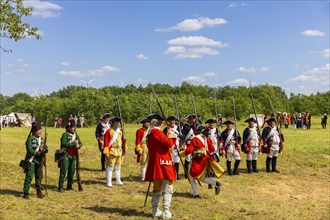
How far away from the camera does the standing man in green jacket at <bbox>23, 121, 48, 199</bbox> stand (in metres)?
10.3

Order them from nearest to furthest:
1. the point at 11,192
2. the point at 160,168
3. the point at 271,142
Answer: the point at 160,168 < the point at 11,192 < the point at 271,142

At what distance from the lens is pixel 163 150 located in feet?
28.6

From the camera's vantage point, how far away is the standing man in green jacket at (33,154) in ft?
33.8

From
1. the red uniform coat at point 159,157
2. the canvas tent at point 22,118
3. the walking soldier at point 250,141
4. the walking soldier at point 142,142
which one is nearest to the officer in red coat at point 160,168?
the red uniform coat at point 159,157

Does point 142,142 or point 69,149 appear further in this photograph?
point 142,142

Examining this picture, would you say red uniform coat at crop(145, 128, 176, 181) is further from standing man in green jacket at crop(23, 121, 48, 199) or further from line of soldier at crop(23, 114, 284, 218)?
standing man in green jacket at crop(23, 121, 48, 199)

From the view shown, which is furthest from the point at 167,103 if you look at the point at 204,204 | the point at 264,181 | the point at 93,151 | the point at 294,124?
the point at 204,204

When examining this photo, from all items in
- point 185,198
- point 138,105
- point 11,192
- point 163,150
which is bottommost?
point 185,198

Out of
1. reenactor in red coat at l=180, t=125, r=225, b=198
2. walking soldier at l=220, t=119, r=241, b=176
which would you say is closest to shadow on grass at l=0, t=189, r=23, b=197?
reenactor in red coat at l=180, t=125, r=225, b=198

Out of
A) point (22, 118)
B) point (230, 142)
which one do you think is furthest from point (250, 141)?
point (22, 118)

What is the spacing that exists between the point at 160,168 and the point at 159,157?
9.9 inches

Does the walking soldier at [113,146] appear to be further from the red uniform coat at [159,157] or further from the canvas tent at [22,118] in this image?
the canvas tent at [22,118]

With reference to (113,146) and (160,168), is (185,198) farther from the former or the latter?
(113,146)

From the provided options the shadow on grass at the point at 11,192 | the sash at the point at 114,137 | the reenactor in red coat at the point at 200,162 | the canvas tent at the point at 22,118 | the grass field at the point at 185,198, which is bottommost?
the grass field at the point at 185,198
